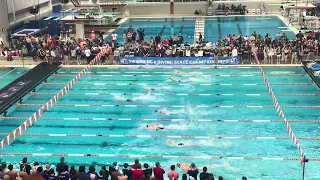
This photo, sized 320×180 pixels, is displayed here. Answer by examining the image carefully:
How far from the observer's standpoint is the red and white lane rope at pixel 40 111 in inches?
585

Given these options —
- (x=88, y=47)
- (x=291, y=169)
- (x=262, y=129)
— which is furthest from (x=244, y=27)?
(x=291, y=169)

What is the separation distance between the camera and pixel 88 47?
24875 mm

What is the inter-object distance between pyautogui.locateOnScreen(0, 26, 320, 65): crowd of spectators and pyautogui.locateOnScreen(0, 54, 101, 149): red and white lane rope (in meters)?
1.16

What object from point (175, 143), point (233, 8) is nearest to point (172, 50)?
point (175, 143)

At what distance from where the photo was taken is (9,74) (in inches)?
926

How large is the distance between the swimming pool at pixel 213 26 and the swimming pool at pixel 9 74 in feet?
29.1

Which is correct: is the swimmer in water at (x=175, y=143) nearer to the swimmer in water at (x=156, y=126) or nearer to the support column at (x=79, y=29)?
the swimmer in water at (x=156, y=126)

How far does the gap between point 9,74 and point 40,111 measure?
7.36 m

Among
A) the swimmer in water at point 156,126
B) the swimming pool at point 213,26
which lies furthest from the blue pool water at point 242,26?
the swimmer in water at point 156,126

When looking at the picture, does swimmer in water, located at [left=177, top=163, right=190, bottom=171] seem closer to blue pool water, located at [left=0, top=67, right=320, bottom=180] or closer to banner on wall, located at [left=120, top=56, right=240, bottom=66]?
blue pool water, located at [left=0, top=67, right=320, bottom=180]

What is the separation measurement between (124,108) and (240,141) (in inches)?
209

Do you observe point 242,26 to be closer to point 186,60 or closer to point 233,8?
point 233,8

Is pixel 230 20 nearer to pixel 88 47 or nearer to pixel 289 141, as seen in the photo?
pixel 88 47

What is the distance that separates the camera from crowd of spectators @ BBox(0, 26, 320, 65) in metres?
23.8
